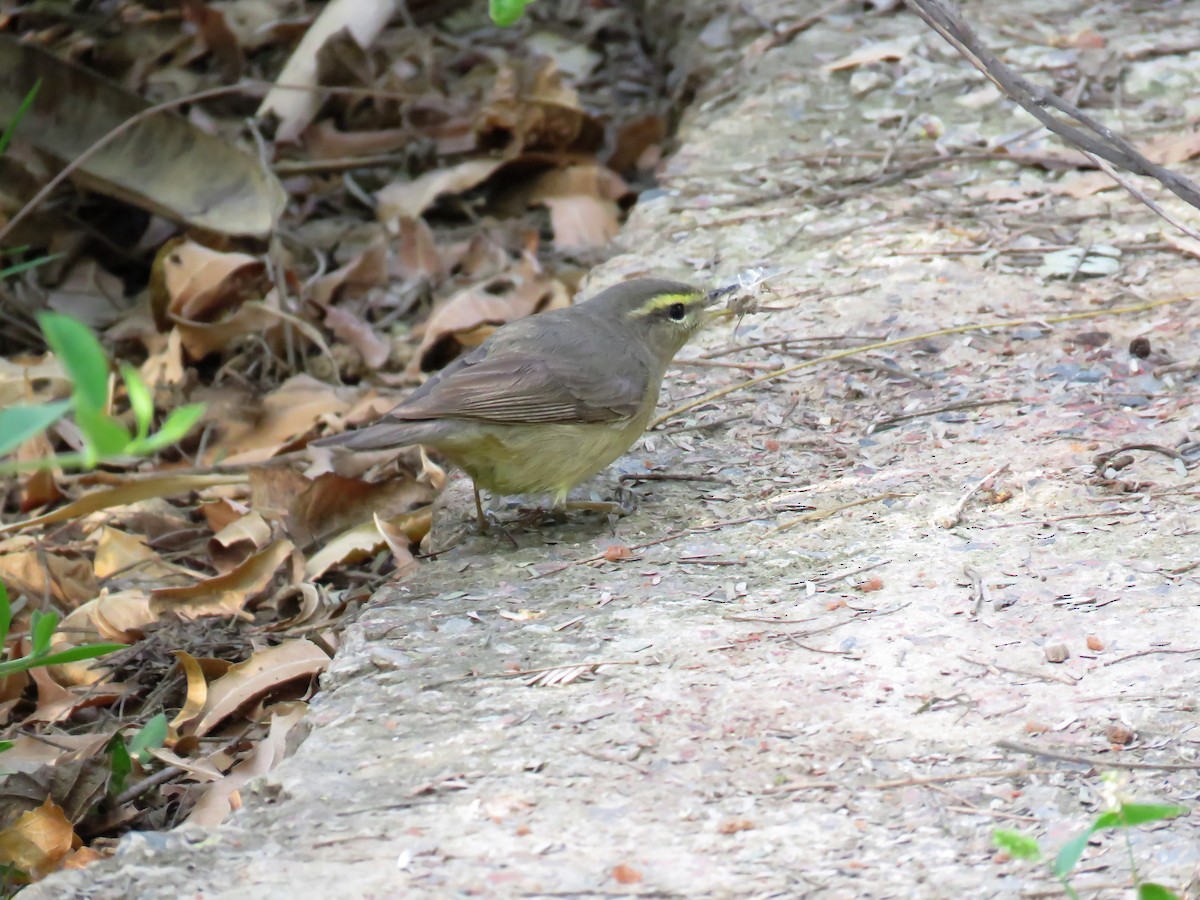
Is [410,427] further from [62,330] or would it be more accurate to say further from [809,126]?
[809,126]

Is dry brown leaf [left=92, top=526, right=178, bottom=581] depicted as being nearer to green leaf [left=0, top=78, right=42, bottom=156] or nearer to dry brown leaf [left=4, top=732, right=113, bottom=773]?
dry brown leaf [left=4, top=732, right=113, bottom=773]

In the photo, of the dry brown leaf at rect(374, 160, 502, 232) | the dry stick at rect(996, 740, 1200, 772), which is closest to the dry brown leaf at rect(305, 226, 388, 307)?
the dry brown leaf at rect(374, 160, 502, 232)

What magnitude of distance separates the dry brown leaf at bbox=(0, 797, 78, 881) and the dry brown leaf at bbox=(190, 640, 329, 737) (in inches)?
27.4

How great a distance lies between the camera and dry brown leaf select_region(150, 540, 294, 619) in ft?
18.2

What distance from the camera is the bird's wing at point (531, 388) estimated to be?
5.11 meters

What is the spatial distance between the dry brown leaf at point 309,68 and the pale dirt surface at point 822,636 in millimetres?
2555

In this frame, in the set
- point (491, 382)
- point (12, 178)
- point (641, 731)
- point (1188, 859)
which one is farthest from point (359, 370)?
point (1188, 859)

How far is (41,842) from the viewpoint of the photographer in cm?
416

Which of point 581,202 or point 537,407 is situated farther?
point 581,202

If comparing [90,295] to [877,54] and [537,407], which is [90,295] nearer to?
[537,407]

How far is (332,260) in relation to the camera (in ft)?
27.9

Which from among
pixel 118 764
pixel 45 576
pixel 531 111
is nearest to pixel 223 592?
pixel 45 576

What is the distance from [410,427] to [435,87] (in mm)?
4937

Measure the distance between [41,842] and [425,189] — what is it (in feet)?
17.4
